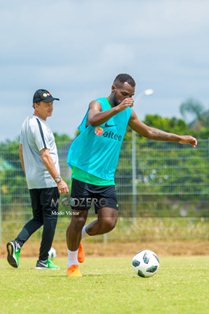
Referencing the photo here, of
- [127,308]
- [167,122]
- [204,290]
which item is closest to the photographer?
[127,308]

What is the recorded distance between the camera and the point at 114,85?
9641 millimetres

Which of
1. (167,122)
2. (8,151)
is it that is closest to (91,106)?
(8,151)

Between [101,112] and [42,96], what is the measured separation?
2471mm

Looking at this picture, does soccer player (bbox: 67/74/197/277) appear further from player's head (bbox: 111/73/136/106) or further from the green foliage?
the green foliage

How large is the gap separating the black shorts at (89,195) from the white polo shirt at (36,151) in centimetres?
159

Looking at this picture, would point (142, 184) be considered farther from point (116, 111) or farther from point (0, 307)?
point (0, 307)

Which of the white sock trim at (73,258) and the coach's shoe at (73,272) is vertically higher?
the white sock trim at (73,258)

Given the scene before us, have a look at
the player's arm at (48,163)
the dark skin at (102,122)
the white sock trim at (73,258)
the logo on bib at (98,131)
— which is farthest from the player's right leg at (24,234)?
the logo on bib at (98,131)

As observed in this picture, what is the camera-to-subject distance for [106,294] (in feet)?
25.0

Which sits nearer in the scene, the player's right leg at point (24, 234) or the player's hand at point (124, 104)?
the player's hand at point (124, 104)

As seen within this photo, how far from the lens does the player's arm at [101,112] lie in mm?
9039

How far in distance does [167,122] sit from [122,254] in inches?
1046

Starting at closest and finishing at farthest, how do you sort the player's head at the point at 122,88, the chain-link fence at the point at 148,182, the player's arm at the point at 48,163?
the player's head at the point at 122,88
the player's arm at the point at 48,163
the chain-link fence at the point at 148,182

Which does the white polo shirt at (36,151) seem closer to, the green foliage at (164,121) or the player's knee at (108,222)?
the player's knee at (108,222)
